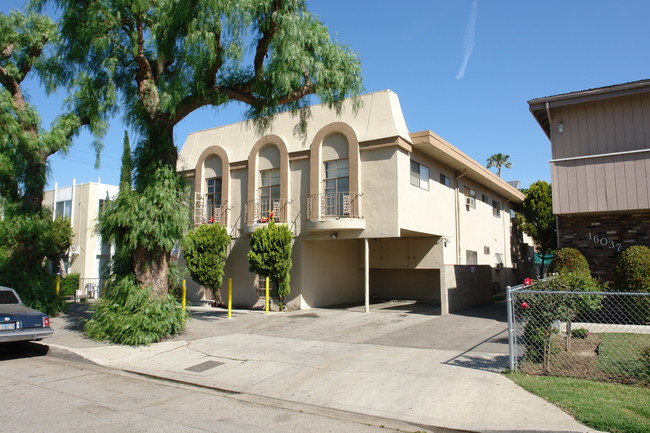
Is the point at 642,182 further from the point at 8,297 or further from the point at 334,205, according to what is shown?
the point at 8,297

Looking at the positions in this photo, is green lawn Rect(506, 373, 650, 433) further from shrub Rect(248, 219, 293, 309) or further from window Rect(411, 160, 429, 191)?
window Rect(411, 160, 429, 191)

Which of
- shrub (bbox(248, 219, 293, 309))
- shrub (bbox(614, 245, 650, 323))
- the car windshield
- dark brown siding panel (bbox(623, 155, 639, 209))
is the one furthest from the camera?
shrub (bbox(248, 219, 293, 309))

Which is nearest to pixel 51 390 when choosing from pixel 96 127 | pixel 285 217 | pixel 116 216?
pixel 116 216

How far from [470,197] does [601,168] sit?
10918 millimetres

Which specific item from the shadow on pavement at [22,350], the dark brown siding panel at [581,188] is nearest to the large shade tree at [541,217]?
the dark brown siding panel at [581,188]

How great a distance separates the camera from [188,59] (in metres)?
11.1

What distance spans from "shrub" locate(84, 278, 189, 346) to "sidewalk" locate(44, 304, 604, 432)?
10.9 inches

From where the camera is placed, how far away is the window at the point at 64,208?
2970 cm

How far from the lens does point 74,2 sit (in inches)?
452

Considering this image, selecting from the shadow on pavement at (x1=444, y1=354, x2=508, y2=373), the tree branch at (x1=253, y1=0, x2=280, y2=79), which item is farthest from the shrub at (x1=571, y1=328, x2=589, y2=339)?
the tree branch at (x1=253, y1=0, x2=280, y2=79)

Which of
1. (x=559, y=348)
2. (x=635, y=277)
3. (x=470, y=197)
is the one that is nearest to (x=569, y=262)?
(x=635, y=277)

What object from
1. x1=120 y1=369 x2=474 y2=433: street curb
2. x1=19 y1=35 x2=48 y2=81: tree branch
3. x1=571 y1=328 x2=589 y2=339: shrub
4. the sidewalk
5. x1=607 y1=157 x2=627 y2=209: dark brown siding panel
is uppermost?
x1=19 y1=35 x2=48 y2=81: tree branch

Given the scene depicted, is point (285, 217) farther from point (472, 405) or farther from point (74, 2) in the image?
point (472, 405)

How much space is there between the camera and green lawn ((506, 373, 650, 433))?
5145 millimetres
